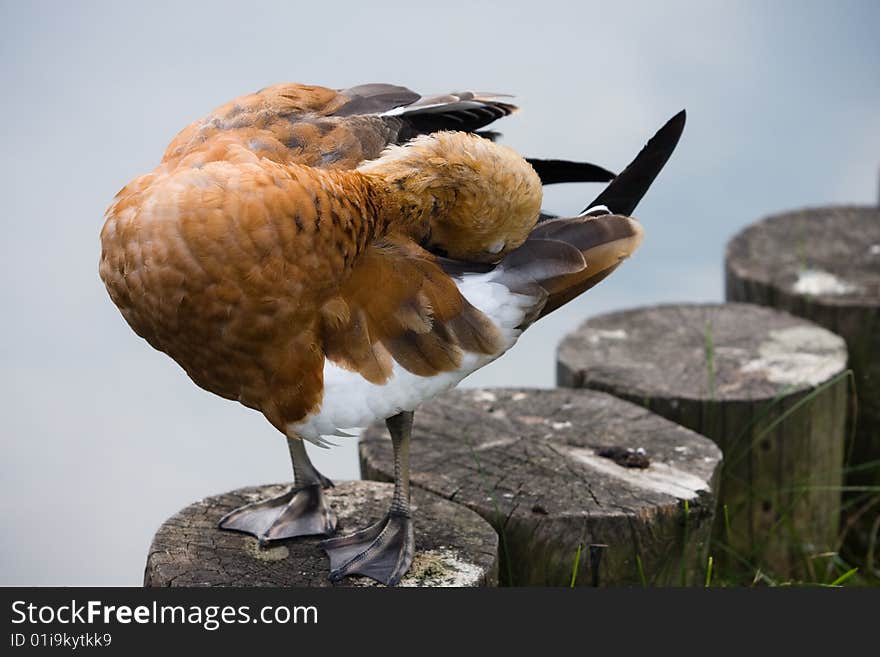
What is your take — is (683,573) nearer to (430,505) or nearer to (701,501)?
(701,501)

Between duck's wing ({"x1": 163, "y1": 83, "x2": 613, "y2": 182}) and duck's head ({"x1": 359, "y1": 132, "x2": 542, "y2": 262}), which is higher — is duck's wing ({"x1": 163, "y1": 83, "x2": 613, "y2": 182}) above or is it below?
above

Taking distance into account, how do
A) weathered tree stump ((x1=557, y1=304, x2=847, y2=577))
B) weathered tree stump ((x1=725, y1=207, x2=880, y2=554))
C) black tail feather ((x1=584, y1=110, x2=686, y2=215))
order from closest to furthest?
black tail feather ((x1=584, y1=110, x2=686, y2=215)), weathered tree stump ((x1=557, y1=304, x2=847, y2=577)), weathered tree stump ((x1=725, y1=207, x2=880, y2=554))

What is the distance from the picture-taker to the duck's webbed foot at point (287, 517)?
2871mm

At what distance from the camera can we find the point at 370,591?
2.57 metres

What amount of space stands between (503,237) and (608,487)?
2.72 feet

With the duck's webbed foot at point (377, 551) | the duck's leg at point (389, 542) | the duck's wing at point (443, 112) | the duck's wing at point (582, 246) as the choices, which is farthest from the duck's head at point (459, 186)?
the duck's webbed foot at point (377, 551)

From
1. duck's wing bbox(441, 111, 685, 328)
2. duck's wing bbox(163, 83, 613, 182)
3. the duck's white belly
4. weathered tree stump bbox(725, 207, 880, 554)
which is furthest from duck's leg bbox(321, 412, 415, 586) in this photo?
weathered tree stump bbox(725, 207, 880, 554)

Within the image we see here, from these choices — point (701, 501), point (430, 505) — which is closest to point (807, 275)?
point (701, 501)

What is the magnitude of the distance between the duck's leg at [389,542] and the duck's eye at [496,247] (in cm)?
43

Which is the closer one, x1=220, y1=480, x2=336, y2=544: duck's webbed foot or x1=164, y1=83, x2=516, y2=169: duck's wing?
x1=164, y1=83, x2=516, y2=169: duck's wing

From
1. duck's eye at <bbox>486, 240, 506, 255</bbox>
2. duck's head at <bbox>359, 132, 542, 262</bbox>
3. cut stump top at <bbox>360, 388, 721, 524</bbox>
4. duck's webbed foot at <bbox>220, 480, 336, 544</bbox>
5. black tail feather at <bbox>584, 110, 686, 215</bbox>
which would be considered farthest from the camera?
cut stump top at <bbox>360, 388, 721, 524</bbox>

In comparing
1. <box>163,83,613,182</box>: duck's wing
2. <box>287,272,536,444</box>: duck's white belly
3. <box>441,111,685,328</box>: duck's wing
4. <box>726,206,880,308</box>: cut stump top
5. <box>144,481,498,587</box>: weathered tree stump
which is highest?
<box>163,83,613,182</box>: duck's wing

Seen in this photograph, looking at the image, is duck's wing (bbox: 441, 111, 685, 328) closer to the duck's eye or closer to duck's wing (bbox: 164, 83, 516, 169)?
the duck's eye

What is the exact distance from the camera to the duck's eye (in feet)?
8.59
